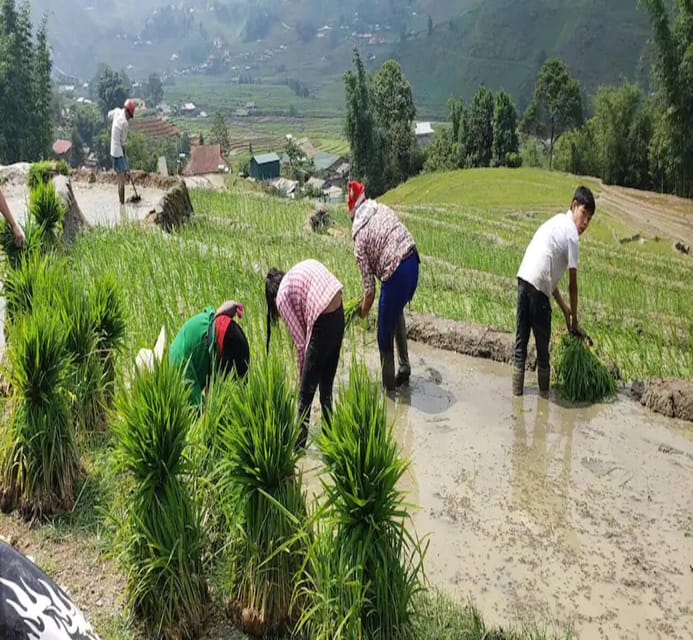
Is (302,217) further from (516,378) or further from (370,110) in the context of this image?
(370,110)

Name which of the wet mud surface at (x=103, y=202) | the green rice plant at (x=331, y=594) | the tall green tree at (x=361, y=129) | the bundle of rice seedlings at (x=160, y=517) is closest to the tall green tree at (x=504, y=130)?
the tall green tree at (x=361, y=129)

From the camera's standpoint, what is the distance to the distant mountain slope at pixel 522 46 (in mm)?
119250

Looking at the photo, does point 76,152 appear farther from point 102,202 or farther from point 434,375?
point 434,375

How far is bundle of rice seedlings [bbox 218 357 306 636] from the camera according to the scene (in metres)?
3.23

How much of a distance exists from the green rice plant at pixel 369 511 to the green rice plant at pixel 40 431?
1814mm

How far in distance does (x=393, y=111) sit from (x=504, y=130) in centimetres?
910

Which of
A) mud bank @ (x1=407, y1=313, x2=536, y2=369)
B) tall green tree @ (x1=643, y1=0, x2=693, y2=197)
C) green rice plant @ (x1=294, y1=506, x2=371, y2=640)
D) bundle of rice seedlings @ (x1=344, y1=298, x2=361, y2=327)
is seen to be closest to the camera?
green rice plant @ (x1=294, y1=506, x2=371, y2=640)

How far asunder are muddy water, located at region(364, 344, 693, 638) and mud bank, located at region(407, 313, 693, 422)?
102mm

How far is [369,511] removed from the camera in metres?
2.98

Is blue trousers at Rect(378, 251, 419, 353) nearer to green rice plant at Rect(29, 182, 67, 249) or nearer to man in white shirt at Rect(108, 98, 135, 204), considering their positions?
green rice plant at Rect(29, 182, 67, 249)

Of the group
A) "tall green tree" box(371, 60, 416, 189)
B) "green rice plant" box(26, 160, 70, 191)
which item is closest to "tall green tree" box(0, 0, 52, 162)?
"green rice plant" box(26, 160, 70, 191)

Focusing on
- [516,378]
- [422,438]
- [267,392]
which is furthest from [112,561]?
[516,378]

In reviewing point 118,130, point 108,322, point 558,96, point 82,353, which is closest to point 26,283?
point 108,322

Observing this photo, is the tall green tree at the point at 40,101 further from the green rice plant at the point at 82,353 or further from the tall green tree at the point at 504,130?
the green rice plant at the point at 82,353
